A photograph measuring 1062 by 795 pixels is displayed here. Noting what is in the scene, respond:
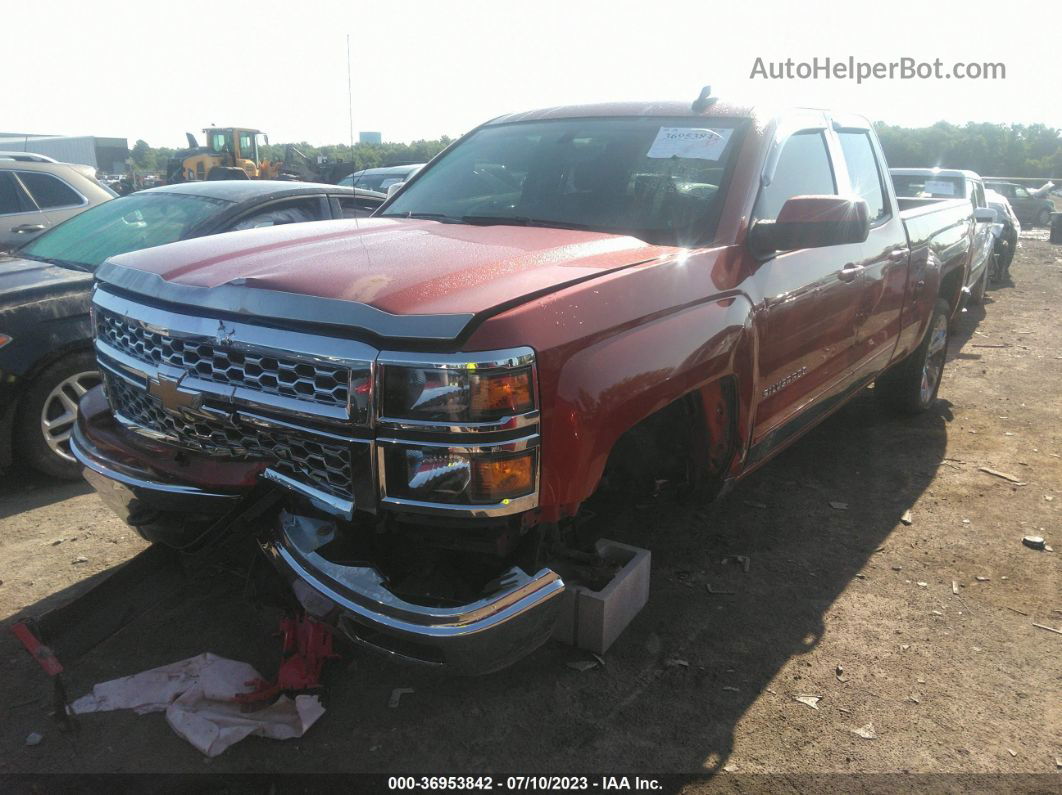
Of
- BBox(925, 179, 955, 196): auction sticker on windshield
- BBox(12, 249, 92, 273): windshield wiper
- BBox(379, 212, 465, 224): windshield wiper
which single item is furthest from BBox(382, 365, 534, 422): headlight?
BBox(925, 179, 955, 196): auction sticker on windshield

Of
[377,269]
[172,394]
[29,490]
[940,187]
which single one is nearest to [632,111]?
[377,269]

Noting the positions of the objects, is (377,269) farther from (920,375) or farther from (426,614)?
(920,375)


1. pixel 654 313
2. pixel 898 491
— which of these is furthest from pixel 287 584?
pixel 898 491

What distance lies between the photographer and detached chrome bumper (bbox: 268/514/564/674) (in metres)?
2.03

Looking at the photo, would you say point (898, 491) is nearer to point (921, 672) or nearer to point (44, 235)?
point (921, 672)

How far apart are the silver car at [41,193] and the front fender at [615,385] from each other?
6.22 meters

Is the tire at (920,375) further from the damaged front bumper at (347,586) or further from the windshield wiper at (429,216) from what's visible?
the damaged front bumper at (347,586)

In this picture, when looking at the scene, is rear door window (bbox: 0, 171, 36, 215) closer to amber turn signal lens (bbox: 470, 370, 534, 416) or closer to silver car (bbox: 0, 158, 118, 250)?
silver car (bbox: 0, 158, 118, 250)

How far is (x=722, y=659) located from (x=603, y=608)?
1.76ft

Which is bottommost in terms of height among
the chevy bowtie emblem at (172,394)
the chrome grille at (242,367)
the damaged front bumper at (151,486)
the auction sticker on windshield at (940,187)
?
the damaged front bumper at (151,486)

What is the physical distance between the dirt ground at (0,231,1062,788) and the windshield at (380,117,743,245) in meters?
1.16

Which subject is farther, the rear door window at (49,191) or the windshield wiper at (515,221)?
the rear door window at (49,191)

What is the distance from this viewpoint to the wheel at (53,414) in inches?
163

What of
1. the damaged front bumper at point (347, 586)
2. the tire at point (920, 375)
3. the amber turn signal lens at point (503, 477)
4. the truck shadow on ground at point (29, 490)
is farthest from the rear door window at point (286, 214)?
the tire at point (920, 375)
